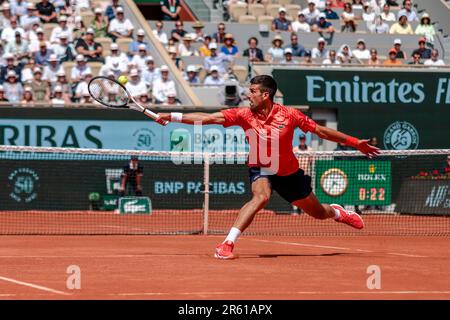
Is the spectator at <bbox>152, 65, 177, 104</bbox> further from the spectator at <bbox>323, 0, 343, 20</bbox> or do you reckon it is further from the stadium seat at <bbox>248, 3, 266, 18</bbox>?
the spectator at <bbox>323, 0, 343, 20</bbox>

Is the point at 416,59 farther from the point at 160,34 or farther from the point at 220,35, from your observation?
the point at 160,34

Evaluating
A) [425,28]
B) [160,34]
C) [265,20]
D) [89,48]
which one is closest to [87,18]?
[89,48]

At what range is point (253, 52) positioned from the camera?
28547mm

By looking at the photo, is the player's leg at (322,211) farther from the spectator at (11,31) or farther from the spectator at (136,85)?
the spectator at (11,31)

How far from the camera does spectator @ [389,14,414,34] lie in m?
31.2

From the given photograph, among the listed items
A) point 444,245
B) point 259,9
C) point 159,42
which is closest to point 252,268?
point 444,245

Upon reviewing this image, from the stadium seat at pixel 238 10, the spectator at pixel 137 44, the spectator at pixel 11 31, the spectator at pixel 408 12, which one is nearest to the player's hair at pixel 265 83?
the spectator at pixel 137 44

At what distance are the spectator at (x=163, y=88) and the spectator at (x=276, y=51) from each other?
365 cm

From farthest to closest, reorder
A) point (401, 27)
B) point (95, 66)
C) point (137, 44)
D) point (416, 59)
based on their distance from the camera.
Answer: point (401, 27)
point (416, 59)
point (137, 44)
point (95, 66)

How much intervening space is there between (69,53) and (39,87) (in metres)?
1.74

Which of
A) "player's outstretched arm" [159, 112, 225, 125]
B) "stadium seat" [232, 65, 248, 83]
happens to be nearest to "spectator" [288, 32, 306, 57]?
"stadium seat" [232, 65, 248, 83]

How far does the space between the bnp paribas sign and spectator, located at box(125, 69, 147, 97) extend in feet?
11.3

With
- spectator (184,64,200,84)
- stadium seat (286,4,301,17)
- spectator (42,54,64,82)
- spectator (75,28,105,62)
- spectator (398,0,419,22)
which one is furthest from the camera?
spectator (398,0,419,22)
